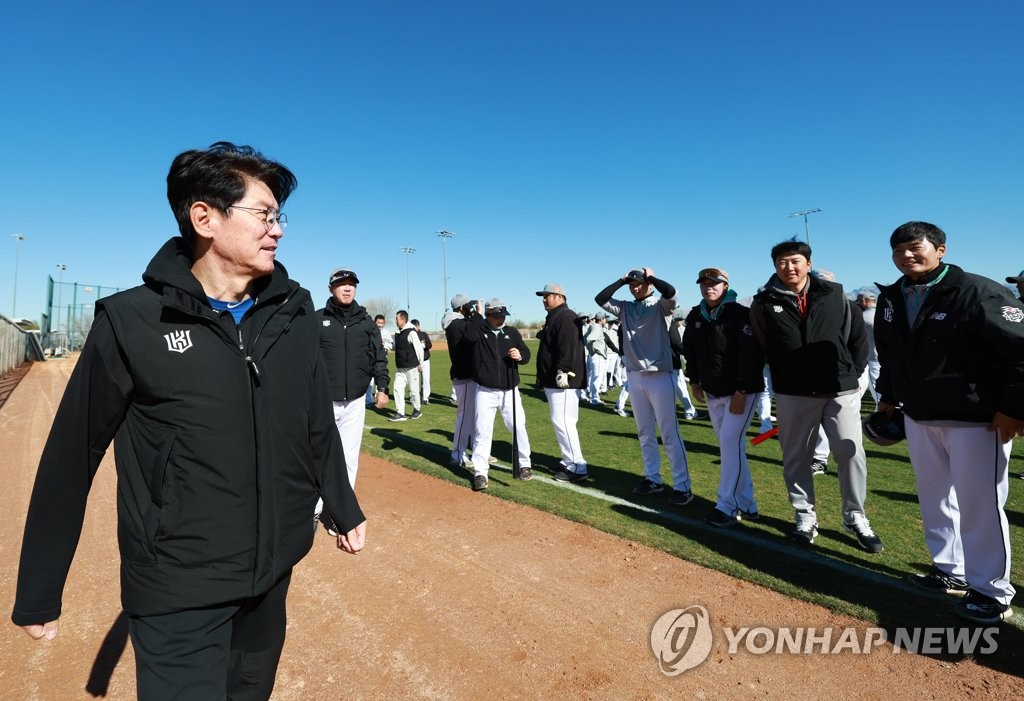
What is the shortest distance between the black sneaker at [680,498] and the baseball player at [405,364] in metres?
7.65

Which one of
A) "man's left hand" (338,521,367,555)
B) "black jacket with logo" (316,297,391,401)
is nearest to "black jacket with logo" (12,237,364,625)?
"man's left hand" (338,521,367,555)

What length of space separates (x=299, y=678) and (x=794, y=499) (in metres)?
4.07

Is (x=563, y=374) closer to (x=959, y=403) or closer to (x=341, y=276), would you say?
(x=341, y=276)

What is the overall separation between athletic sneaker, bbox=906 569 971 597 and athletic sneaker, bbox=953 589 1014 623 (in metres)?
0.25

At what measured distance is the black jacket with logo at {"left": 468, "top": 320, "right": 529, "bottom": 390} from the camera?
6793mm

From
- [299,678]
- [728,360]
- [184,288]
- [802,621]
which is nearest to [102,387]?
[184,288]

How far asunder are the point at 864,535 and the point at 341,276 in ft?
17.4

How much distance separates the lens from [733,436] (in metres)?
5.07

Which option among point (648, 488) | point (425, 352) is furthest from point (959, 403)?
point (425, 352)

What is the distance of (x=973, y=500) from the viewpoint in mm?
3287

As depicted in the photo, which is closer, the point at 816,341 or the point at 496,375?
the point at 816,341

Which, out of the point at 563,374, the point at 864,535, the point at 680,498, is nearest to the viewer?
the point at 864,535

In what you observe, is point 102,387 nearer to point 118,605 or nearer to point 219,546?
point 219,546

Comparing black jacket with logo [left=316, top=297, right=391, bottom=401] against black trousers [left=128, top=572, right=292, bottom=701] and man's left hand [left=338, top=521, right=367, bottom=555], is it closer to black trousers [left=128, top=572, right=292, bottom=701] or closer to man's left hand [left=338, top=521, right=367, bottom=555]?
man's left hand [left=338, top=521, right=367, bottom=555]
